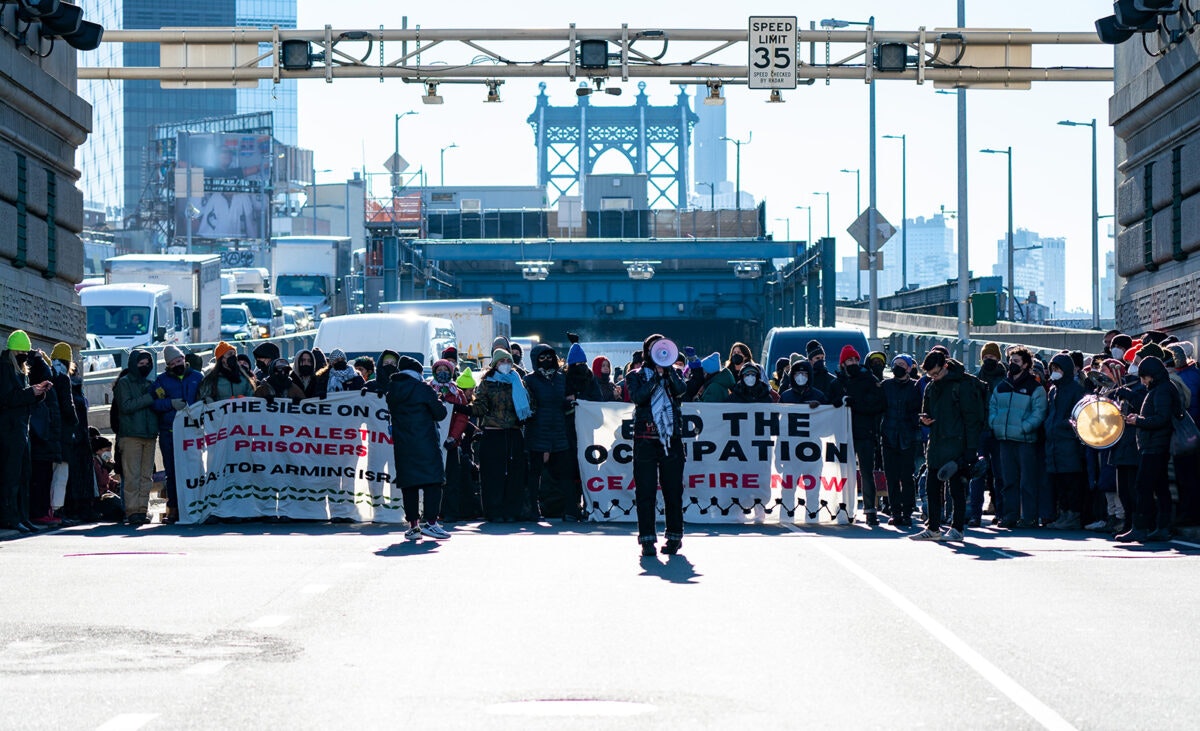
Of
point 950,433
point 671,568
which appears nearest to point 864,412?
point 950,433

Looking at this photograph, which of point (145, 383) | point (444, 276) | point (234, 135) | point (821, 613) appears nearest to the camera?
point (821, 613)

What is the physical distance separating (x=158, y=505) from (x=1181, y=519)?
11778 mm

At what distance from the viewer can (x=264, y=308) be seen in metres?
65.0

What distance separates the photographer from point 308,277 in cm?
7738

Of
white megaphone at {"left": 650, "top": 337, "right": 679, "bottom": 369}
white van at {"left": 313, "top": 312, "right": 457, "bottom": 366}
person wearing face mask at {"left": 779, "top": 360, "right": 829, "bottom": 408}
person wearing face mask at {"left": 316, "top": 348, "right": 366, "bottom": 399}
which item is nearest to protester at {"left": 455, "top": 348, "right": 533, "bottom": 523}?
person wearing face mask at {"left": 316, "top": 348, "right": 366, "bottom": 399}

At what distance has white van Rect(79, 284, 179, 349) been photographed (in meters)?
47.1

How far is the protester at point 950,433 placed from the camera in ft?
57.9

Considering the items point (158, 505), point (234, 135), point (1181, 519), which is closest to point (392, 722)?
point (1181, 519)

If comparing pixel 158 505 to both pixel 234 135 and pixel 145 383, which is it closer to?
pixel 145 383

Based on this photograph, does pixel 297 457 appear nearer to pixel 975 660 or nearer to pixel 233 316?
pixel 975 660

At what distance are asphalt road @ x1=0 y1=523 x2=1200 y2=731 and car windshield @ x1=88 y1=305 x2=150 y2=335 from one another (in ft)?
101

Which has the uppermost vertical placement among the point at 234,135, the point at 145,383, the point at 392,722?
the point at 234,135

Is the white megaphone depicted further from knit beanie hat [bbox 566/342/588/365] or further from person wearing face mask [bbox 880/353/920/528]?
knit beanie hat [bbox 566/342/588/365]

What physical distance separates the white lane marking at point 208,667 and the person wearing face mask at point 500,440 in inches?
408
